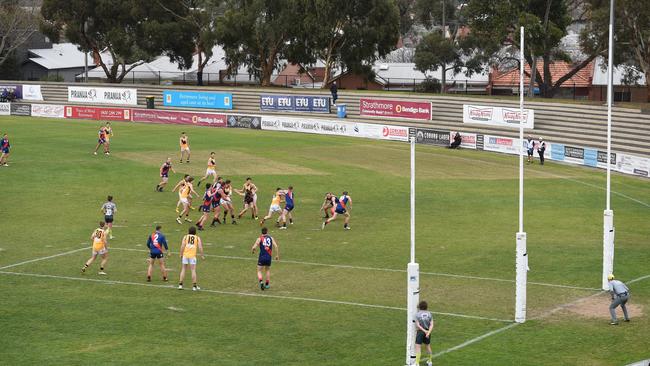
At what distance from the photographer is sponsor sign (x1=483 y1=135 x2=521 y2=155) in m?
65.9

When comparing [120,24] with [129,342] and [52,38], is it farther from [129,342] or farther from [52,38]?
[129,342]

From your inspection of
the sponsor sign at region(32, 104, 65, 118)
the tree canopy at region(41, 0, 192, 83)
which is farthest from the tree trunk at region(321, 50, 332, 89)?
the sponsor sign at region(32, 104, 65, 118)

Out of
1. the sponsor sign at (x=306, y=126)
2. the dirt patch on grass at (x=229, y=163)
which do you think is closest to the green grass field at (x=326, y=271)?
the dirt patch on grass at (x=229, y=163)

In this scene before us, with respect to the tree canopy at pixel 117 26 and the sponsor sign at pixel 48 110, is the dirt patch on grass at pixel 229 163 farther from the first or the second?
the tree canopy at pixel 117 26

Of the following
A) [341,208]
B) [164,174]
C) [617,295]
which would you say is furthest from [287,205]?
[617,295]

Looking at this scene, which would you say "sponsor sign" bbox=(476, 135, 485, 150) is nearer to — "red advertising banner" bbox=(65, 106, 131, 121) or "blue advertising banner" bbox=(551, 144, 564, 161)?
"blue advertising banner" bbox=(551, 144, 564, 161)

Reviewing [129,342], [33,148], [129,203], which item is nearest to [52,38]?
[33,148]

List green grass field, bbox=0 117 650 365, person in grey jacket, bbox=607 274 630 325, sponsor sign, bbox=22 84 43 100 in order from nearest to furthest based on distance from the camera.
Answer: green grass field, bbox=0 117 650 365
person in grey jacket, bbox=607 274 630 325
sponsor sign, bbox=22 84 43 100

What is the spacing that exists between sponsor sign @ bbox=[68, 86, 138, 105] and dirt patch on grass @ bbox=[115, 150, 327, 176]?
104ft

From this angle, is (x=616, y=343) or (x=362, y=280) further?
(x=362, y=280)

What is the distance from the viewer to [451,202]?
46438 millimetres

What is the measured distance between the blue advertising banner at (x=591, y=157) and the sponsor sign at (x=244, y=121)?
30.9 meters

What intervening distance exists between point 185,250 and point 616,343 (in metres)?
12.7

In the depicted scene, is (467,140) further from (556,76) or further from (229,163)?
(556,76)
